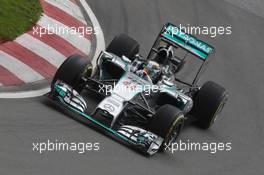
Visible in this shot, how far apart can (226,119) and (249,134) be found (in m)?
0.59

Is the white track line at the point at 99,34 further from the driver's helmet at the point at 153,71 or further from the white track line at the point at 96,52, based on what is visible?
the driver's helmet at the point at 153,71

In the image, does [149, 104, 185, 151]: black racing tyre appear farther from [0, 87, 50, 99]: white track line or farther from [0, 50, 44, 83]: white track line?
[0, 50, 44, 83]: white track line

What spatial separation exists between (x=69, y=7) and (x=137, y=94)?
432 centimetres

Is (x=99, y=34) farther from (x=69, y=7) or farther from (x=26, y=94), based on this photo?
(x=26, y=94)

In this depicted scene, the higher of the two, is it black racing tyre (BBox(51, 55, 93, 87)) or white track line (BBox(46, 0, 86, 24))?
white track line (BBox(46, 0, 86, 24))

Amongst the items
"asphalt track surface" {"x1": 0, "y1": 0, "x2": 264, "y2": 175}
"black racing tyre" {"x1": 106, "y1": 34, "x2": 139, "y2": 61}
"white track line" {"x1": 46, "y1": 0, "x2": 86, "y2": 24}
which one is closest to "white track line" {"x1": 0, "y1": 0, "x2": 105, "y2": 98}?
"asphalt track surface" {"x1": 0, "y1": 0, "x2": 264, "y2": 175}

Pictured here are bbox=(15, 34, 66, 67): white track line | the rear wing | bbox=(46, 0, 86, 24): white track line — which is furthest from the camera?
bbox=(46, 0, 86, 24): white track line

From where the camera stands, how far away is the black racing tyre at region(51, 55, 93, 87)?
11.9 metres

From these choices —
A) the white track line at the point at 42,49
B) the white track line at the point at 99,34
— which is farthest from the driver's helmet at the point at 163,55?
the white track line at the point at 42,49

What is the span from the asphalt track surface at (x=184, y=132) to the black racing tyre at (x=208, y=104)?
0.78ft

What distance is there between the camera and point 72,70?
11906mm

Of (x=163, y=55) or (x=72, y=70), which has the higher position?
(x=163, y=55)

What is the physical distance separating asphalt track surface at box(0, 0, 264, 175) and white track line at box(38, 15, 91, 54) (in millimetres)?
889

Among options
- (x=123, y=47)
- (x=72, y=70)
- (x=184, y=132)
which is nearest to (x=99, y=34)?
(x=123, y=47)
